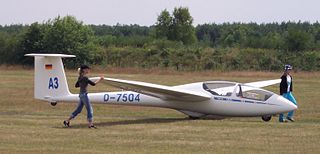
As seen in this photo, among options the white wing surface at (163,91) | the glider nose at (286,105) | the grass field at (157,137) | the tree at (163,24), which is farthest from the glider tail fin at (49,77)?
the tree at (163,24)

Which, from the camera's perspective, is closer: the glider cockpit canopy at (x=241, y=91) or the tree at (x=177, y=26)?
the glider cockpit canopy at (x=241, y=91)

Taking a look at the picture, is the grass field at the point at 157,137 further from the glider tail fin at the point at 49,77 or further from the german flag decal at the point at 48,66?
the german flag decal at the point at 48,66

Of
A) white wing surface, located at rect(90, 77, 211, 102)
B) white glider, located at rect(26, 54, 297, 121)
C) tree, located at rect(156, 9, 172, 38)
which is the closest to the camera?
white wing surface, located at rect(90, 77, 211, 102)

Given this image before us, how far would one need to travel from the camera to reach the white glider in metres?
20.1

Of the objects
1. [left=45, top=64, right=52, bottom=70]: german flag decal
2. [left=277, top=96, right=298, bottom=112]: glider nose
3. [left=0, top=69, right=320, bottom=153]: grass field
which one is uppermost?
[left=45, top=64, right=52, bottom=70]: german flag decal

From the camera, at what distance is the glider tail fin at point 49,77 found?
2059 cm

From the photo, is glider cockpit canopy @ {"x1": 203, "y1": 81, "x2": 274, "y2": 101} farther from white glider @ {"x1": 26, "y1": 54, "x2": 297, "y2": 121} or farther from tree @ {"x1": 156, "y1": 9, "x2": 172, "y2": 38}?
tree @ {"x1": 156, "y1": 9, "x2": 172, "y2": 38}

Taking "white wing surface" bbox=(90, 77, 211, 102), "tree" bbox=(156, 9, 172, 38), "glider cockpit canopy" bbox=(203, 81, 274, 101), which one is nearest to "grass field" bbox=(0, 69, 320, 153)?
"white wing surface" bbox=(90, 77, 211, 102)

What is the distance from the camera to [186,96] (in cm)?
2050

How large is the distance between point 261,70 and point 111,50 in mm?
16691

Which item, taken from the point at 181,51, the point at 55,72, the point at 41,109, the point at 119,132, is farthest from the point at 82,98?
the point at 181,51

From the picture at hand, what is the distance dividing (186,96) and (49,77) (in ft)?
12.7

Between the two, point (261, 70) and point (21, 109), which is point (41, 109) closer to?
point (21, 109)

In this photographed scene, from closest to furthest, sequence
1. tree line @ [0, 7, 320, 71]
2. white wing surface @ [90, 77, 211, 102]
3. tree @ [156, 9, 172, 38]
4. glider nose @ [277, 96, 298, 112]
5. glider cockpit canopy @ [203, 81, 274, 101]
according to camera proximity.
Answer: white wing surface @ [90, 77, 211, 102], glider nose @ [277, 96, 298, 112], glider cockpit canopy @ [203, 81, 274, 101], tree line @ [0, 7, 320, 71], tree @ [156, 9, 172, 38]
